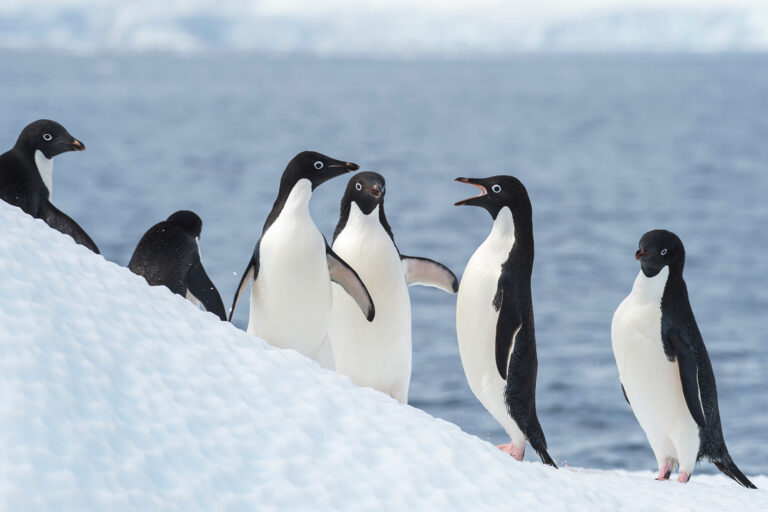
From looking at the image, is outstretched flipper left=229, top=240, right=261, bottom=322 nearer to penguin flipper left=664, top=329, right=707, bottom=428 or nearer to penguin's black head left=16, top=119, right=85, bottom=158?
penguin's black head left=16, top=119, right=85, bottom=158

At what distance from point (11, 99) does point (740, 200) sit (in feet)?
196

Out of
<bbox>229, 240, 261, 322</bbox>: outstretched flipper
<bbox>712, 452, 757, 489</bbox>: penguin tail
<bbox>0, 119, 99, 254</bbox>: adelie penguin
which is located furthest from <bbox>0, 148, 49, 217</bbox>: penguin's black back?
<bbox>712, 452, 757, 489</bbox>: penguin tail

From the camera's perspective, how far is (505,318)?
13.3 ft

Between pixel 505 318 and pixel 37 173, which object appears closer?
pixel 37 173

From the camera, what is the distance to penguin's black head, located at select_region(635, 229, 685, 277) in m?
3.86

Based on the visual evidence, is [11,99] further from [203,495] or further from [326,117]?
[203,495]

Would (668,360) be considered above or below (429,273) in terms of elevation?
below

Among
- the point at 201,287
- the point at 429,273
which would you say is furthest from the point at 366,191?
the point at 201,287

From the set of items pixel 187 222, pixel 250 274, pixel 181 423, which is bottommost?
pixel 181 423

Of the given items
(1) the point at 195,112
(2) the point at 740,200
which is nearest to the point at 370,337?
(2) the point at 740,200

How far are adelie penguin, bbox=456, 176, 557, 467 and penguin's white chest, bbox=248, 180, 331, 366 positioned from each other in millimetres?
614

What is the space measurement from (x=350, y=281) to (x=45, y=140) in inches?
50.7

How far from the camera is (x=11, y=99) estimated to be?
252 ft

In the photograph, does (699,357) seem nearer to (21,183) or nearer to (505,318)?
(505,318)
